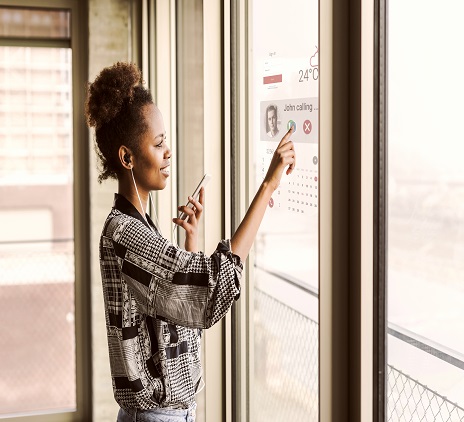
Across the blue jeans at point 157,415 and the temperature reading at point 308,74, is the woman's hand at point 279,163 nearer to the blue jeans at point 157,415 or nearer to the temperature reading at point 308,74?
the temperature reading at point 308,74

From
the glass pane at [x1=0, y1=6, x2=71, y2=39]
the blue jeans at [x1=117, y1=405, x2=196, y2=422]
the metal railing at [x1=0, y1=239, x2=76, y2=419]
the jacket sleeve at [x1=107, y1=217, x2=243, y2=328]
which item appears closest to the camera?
the jacket sleeve at [x1=107, y1=217, x2=243, y2=328]

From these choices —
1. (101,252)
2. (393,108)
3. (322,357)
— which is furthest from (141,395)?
(393,108)

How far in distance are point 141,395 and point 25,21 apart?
303 centimetres

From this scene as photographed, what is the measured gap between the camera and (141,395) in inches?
64.2

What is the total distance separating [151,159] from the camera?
173 centimetres

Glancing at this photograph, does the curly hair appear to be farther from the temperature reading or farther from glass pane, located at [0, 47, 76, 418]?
glass pane, located at [0, 47, 76, 418]

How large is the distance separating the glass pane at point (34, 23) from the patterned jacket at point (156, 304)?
2718mm

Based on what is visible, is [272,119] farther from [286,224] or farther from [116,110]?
[116,110]

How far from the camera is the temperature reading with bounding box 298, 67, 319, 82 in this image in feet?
5.53

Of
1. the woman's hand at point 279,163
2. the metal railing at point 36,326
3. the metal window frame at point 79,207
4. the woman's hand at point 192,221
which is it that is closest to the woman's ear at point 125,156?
the woman's hand at point 192,221

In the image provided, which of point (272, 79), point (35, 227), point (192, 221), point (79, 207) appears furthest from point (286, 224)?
point (35, 227)

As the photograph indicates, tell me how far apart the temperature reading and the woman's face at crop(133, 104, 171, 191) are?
38 cm

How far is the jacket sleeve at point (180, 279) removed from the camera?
1.46 metres

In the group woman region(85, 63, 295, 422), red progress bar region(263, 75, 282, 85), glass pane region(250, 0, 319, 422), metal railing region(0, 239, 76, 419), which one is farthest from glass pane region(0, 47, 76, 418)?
woman region(85, 63, 295, 422)
